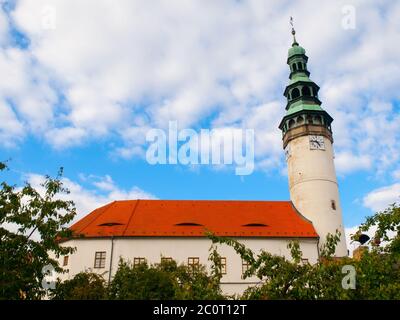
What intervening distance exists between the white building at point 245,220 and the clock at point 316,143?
10 cm

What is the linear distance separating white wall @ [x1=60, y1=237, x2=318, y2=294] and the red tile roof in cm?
58

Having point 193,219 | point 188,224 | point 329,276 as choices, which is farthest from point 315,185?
point 329,276

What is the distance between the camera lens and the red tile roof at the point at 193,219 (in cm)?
3306

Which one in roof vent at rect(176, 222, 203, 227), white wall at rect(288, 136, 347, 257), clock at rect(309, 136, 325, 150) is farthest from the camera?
clock at rect(309, 136, 325, 150)

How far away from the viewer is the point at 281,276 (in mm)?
9711

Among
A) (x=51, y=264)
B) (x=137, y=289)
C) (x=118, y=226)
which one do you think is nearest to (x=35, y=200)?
(x=51, y=264)

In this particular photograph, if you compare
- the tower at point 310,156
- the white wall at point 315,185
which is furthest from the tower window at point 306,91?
the white wall at point 315,185

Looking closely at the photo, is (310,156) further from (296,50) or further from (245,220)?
(296,50)

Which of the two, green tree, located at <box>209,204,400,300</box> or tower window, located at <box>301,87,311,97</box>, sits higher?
tower window, located at <box>301,87,311,97</box>

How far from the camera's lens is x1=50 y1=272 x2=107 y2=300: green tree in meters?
15.0

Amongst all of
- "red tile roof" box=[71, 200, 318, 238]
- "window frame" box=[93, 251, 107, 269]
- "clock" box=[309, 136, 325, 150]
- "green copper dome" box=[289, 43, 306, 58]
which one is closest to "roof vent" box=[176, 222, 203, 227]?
"red tile roof" box=[71, 200, 318, 238]

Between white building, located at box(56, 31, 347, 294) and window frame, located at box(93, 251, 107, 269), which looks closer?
window frame, located at box(93, 251, 107, 269)

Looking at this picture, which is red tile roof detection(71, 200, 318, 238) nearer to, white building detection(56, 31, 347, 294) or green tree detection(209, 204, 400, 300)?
white building detection(56, 31, 347, 294)

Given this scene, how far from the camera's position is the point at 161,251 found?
106 ft
